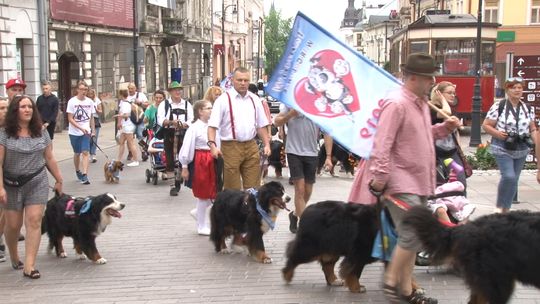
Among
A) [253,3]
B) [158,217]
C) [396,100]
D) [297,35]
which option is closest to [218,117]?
[297,35]

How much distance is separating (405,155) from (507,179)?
381 centimetres

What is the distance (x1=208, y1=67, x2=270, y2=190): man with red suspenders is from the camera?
25.8 ft

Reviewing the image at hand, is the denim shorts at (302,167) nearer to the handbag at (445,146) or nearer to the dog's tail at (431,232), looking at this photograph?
the handbag at (445,146)

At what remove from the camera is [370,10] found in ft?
548

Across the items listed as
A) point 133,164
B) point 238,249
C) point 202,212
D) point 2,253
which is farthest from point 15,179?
point 133,164

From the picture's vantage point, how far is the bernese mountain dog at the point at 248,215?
275 inches

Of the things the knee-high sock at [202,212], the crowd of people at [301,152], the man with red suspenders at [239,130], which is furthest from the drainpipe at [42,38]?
the man with red suspenders at [239,130]

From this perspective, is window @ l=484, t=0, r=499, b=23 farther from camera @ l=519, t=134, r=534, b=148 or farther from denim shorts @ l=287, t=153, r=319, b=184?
denim shorts @ l=287, t=153, r=319, b=184

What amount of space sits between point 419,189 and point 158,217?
540 centimetres

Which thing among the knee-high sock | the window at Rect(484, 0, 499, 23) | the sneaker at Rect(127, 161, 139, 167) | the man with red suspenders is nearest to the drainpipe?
the sneaker at Rect(127, 161, 139, 167)

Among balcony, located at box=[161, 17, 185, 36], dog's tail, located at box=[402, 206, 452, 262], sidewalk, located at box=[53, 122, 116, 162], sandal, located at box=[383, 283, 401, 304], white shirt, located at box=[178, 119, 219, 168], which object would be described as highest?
balcony, located at box=[161, 17, 185, 36]

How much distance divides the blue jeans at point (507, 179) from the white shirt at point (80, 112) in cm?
772

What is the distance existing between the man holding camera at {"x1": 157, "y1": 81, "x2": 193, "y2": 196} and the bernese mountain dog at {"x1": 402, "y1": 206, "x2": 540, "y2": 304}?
7.83 m

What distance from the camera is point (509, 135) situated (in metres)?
8.44
